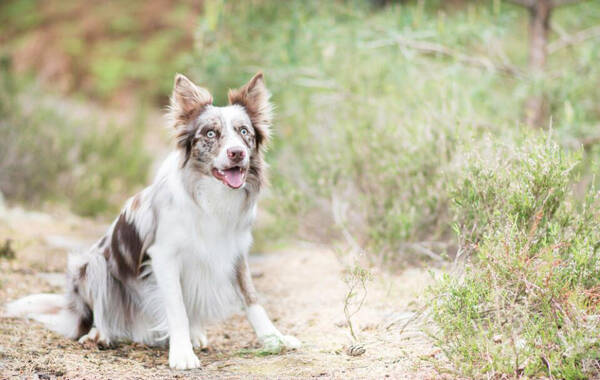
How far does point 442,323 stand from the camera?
3041mm

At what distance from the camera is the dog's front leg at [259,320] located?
3689 millimetres

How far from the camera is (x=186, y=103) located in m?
3.90

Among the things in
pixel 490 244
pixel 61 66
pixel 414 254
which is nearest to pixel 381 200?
pixel 414 254

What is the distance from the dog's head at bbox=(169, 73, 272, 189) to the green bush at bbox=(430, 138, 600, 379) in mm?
1304

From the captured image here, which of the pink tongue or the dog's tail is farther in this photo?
the dog's tail

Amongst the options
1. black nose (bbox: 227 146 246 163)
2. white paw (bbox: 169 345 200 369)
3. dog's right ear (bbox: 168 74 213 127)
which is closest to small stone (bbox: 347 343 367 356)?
white paw (bbox: 169 345 200 369)

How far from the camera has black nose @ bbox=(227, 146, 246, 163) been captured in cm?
358

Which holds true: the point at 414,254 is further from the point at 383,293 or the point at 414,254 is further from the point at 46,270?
the point at 46,270

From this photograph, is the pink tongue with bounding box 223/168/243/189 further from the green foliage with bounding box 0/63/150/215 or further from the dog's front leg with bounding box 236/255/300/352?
the green foliage with bounding box 0/63/150/215

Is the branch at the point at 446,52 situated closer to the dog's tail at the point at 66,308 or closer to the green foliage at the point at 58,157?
the dog's tail at the point at 66,308

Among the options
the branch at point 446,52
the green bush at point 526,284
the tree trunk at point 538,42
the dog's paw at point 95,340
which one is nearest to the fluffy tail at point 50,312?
the dog's paw at point 95,340

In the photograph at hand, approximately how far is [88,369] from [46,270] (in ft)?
8.16

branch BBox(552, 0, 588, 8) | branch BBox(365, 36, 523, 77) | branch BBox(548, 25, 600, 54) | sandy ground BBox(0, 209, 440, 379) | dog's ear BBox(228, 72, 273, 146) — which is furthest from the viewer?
branch BBox(548, 25, 600, 54)

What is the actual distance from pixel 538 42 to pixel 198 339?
5192mm
